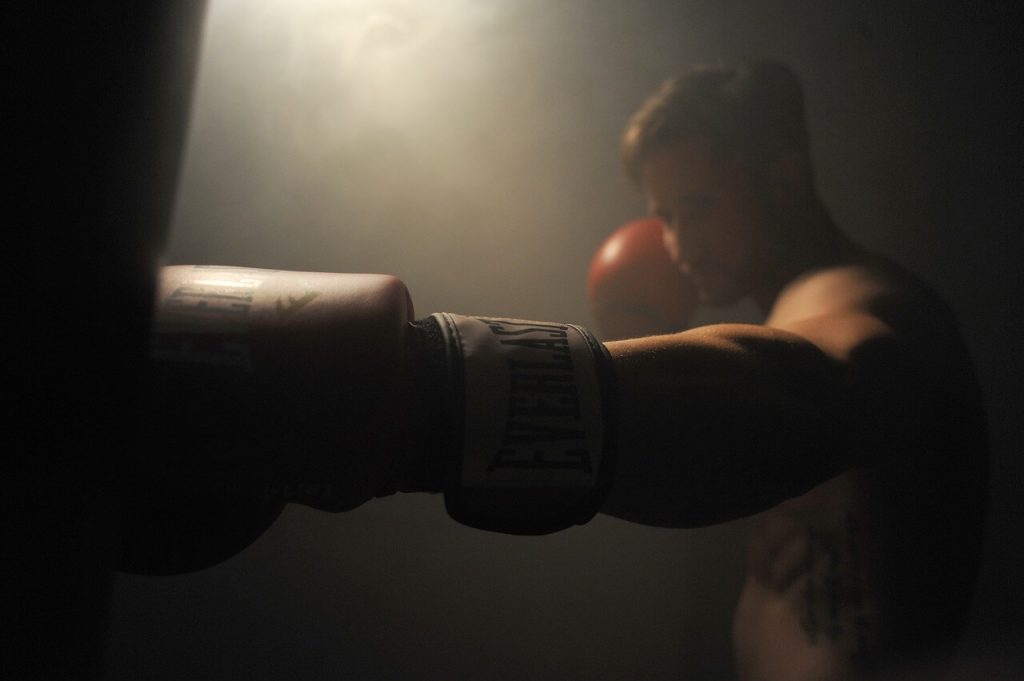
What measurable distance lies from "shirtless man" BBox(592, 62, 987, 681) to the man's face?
5 cm

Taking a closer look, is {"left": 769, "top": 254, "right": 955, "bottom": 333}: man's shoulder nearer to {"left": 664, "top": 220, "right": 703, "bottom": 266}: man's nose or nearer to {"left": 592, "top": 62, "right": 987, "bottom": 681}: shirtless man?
{"left": 592, "top": 62, "right": 987, "bottom": 681}: shirtless man

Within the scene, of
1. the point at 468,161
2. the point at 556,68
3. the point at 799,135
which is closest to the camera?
the point at 799,135

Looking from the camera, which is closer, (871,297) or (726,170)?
(871,297)

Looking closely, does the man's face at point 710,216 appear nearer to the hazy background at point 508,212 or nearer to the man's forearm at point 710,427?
the hazy background at point 508,212

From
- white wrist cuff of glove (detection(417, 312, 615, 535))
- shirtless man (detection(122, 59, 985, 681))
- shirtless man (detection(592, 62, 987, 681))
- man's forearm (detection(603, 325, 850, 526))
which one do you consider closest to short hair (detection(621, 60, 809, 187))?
shirtless man (detection(592, 62, 987, 681))

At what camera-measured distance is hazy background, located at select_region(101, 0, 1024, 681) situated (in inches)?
46.1

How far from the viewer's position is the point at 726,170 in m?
1.13

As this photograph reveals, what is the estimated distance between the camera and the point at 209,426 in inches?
12.7

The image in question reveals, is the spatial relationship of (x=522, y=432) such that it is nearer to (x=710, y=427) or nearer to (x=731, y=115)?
(x=710, y=427)

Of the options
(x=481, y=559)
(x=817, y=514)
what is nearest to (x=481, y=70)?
(x=481, y=559)

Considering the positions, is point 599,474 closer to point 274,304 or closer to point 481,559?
point 274,304

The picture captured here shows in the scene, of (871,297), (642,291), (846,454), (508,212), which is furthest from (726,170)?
(846,454)

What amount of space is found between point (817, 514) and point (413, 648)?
0.84 metres

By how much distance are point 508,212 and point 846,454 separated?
3.83 feet
